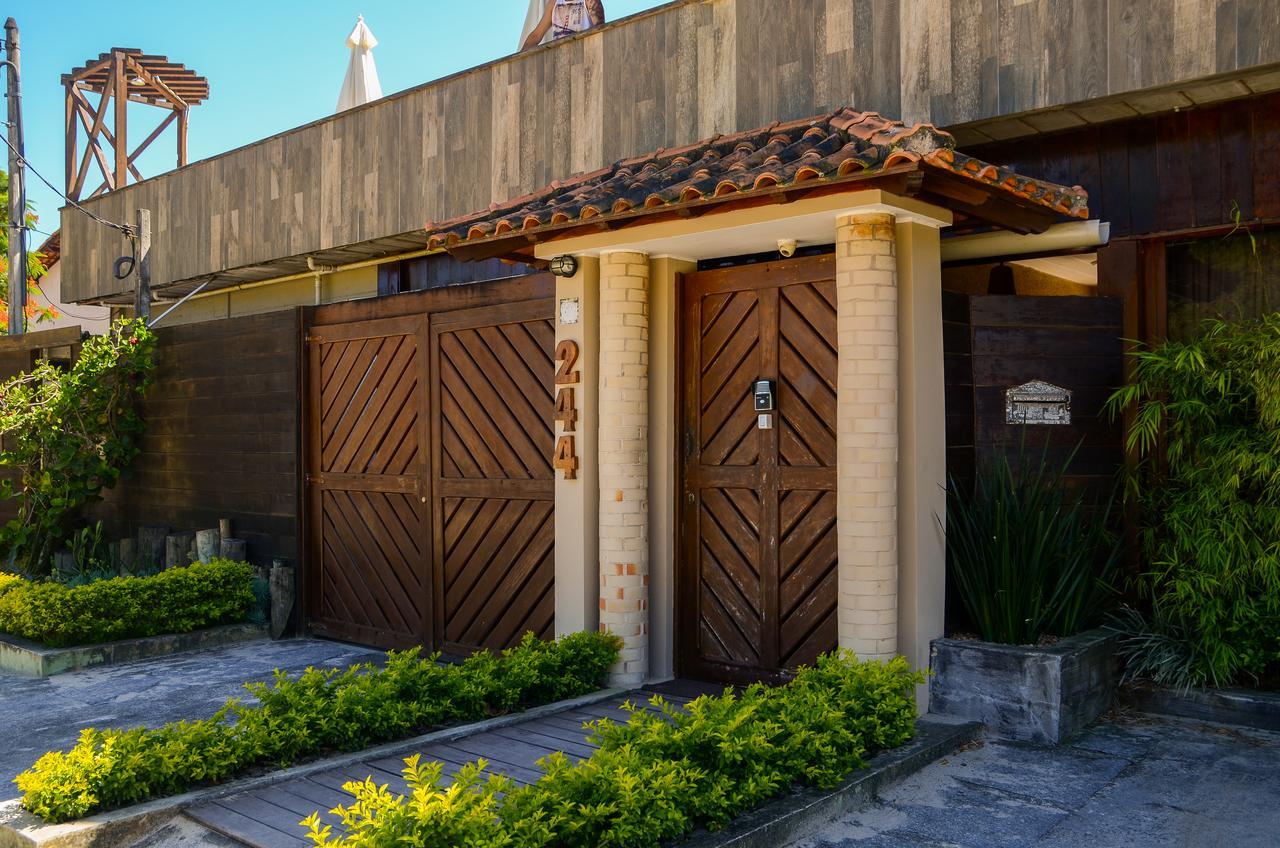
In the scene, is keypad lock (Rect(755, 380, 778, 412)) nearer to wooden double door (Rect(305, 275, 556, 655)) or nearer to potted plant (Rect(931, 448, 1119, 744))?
potted plant (Rect(931, 448, 1119, 744))

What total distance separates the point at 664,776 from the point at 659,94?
6.38 metres

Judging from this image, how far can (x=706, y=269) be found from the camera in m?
7.71

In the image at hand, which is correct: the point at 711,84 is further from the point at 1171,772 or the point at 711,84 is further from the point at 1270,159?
the point at 1171,772

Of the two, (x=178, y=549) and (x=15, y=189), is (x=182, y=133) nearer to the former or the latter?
(x=15, y=189)

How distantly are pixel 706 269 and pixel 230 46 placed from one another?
13520 mm

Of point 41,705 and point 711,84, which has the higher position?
point 711,84

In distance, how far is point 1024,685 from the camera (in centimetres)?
611

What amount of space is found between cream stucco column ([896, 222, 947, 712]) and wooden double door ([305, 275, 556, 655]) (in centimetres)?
297

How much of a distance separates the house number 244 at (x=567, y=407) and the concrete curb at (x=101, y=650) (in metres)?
4.23

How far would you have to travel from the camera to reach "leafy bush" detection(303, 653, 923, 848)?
4.04 m

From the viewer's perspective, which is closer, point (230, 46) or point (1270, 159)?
point (1270, 159)

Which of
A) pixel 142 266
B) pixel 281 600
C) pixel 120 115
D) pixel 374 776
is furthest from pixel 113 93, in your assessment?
pixel 374 776

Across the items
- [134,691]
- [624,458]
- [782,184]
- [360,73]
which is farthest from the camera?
[360,73]

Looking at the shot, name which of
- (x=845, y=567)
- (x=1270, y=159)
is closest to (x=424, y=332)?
(x=845, y=567)
